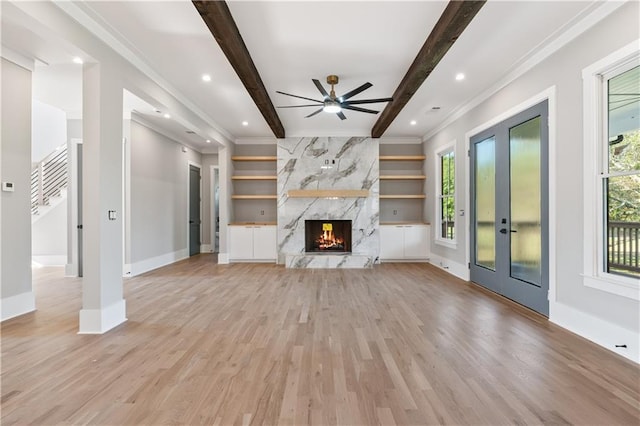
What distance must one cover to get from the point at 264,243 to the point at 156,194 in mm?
2439

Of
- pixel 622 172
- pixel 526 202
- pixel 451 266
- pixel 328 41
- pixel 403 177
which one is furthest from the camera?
pixel 403 177

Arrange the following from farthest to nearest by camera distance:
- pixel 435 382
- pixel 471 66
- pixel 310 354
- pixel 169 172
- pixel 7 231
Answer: pixel 169 172, pixel 471 66, pixel 7 231, pixel 310 354, pixel 435 382

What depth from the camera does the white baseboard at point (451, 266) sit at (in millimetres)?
5305

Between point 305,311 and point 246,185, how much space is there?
4848 millimetres

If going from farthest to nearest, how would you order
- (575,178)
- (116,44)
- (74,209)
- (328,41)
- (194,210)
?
1. (194,210)
2. (74,209)
3. (328,41)
4. (116,44)
5. (575,178)

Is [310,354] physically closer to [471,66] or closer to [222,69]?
[222,69]

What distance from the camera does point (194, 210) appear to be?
8.31 meters

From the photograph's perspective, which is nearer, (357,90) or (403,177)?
(357,90)

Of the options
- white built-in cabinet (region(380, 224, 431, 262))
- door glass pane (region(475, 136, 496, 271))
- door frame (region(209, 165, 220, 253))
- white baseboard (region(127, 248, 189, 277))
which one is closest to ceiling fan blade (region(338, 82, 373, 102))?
door glass pane (region(475, 136, 496, 271))

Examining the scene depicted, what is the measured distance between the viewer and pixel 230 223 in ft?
24.0

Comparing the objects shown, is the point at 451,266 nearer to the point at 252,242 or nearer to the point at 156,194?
the point at 252,242

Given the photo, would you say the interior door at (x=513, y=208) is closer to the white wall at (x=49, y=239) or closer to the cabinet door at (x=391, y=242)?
the cabinet door at (x=391, y=242)

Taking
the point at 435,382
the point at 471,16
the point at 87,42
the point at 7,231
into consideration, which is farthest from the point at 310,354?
the point at 7,231

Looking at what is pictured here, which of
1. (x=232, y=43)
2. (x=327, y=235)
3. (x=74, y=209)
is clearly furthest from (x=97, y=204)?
(x=327, y=235)
